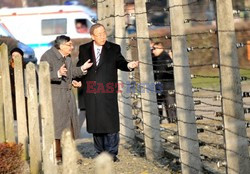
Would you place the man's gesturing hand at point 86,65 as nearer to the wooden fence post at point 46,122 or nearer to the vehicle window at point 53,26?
the wooden fence post at point 46,122

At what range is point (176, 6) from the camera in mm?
9758

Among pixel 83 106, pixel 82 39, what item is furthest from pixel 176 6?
pixel 82 39

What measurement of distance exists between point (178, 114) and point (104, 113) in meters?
1.74

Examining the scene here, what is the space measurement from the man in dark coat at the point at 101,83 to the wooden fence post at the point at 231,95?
3.04 metres

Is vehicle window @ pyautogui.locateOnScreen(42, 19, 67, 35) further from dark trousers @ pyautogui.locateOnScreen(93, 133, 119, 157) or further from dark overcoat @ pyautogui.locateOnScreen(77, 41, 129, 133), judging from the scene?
dark overcoat @ pyautogui.locateOnScreen(77, 41, 129, 133)

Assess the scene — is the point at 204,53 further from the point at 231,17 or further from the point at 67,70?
the point at 231,17

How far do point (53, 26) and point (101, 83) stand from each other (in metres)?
23.4

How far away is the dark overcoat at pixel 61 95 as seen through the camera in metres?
11.6

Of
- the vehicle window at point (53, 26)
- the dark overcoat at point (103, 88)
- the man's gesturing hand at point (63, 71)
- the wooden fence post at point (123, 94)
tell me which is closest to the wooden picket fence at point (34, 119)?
the man's gesturing hand at point (63, 71)

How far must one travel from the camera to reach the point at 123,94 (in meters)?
13.1

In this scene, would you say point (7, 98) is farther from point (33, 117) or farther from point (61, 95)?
point (33, 117)

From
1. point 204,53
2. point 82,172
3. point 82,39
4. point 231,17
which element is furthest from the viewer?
point 82,39

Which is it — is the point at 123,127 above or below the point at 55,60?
below

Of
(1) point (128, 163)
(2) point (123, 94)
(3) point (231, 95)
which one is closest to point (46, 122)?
(3) point (231, 95)
